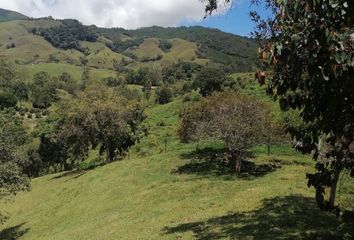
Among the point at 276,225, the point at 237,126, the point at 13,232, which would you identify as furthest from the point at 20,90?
the point at 276,225

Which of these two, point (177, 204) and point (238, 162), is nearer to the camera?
point (177, 204)

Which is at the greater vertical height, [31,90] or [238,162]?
[31,90]

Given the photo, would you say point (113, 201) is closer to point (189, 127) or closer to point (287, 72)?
point (189, 127)

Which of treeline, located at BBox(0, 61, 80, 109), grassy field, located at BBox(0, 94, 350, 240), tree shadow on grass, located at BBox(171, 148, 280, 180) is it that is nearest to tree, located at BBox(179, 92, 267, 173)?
tree shadow on grass, located at BBox(171, 148, 280, 180)

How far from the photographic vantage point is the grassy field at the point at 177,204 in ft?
73.9

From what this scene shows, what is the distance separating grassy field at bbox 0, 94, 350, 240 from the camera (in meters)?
22.5

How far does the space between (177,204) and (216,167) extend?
13.4 meters

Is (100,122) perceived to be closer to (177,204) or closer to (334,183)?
(177,204)

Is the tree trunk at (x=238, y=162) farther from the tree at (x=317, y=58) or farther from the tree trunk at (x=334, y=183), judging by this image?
the tree at (x=317, y=58)

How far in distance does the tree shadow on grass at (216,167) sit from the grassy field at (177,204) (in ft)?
0.43

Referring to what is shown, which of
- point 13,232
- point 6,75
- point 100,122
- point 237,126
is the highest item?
point 6,75

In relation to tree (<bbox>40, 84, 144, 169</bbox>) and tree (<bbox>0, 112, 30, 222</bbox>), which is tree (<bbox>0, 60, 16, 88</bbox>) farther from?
tree (<bbox>0, 112, 30, 222</bbox>)

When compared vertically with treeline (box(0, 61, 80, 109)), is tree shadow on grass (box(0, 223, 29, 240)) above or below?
below

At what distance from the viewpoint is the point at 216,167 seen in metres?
45.0
